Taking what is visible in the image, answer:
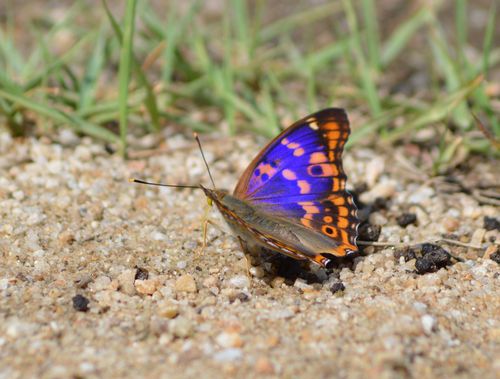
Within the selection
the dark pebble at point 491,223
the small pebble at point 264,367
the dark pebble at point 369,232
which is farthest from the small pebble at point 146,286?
the dark pebble at point 491,223

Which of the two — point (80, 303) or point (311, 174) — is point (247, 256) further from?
point (80, 303)

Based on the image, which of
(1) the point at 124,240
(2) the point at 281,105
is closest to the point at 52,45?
(2) the point at 281,105

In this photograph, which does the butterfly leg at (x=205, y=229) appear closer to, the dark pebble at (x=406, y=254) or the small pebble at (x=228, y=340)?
the small pebble at (x=228, y=340)

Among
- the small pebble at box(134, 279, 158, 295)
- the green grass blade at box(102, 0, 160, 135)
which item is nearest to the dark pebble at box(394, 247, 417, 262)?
the small pebble at box(134, 279, 158, 295)

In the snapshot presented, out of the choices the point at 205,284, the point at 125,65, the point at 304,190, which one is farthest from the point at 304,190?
the point at 125,65

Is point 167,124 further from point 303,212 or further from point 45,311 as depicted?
point 45,311

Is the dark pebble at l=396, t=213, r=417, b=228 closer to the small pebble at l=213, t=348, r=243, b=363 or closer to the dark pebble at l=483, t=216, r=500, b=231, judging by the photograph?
the dark pebble at l=483, t=216, r=500, b=231
